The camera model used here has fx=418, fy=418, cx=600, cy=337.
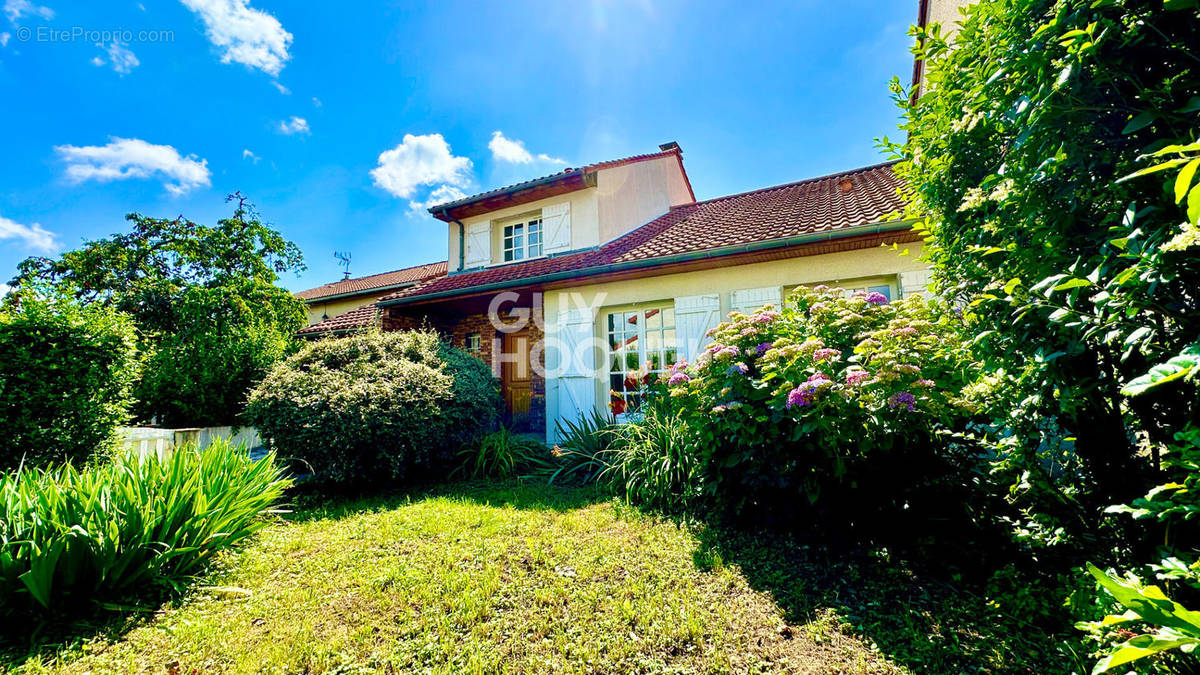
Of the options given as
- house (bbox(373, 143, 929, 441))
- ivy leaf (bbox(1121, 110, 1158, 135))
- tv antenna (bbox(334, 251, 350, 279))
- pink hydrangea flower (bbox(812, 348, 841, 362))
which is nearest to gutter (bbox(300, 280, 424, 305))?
house (bbox(373, 143, 929, 441))

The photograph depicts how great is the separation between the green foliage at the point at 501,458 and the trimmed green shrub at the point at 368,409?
0.76 feet

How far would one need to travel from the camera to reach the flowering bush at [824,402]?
2.55 metres

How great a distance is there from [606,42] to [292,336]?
985 centimetres

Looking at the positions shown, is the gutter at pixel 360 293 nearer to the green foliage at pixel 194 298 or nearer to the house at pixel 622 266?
the green foliage at pixel 194 298

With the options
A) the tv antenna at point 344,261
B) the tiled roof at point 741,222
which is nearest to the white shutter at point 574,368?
the tiled roof at point 741,222

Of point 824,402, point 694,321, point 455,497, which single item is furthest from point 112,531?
point 694,321

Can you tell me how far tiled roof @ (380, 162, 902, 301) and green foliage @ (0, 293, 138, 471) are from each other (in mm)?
4402

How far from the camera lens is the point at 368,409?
15.9 feet

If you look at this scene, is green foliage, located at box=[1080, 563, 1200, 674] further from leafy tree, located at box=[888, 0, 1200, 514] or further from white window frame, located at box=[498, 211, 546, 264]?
white window frame, located at box=[498, 211, 546, 264]

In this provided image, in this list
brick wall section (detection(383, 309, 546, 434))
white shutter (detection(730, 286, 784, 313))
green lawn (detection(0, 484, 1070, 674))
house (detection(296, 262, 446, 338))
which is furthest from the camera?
house (detection(296, 262, 446, 338))

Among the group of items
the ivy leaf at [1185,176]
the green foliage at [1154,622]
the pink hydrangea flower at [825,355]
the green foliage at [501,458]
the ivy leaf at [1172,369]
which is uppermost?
the ivy leaf at [1185,176]

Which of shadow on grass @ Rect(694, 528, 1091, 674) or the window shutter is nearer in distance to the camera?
shadow on grass @ Rect(694, 528, 1091, 674)

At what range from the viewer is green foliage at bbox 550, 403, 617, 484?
5.17m

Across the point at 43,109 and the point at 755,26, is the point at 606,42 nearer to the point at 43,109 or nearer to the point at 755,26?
the point at 755,26
